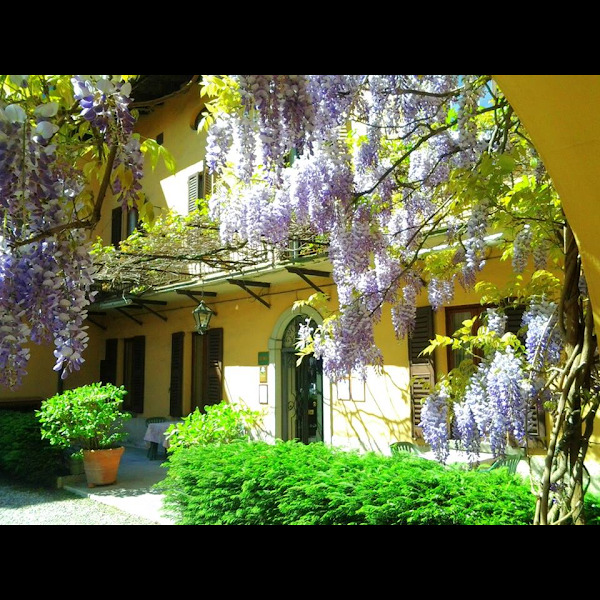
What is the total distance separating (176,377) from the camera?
38.6 feet

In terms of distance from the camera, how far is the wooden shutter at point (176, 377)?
38.0ft

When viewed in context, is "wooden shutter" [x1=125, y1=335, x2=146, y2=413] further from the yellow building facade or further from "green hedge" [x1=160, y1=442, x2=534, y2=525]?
"green hedge" [x1=160, y1=442, x2=534, y2=525]

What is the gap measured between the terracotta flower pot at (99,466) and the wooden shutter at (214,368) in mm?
2826

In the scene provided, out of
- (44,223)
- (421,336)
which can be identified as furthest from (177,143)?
(44,223)

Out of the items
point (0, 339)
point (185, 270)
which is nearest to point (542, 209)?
point (0, 339)

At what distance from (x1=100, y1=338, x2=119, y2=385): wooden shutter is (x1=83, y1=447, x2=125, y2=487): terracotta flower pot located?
619cm

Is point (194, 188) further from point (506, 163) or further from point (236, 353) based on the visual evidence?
point (506, 163)

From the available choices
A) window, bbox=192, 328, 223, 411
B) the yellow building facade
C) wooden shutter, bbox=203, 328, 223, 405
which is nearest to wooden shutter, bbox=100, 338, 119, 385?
the yellow building facade

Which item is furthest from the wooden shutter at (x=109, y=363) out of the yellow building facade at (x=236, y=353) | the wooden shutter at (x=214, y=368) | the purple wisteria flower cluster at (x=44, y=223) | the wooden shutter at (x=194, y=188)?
the purple wisteria flower cluster at (x=44, y=223)

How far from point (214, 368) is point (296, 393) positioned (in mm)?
2032

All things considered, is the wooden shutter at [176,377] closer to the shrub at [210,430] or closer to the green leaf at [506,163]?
the shrub at [210,430]

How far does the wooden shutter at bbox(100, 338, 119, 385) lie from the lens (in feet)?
46.3

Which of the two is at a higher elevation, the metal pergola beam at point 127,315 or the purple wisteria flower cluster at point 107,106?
the metal pergola beam at point 127,315
